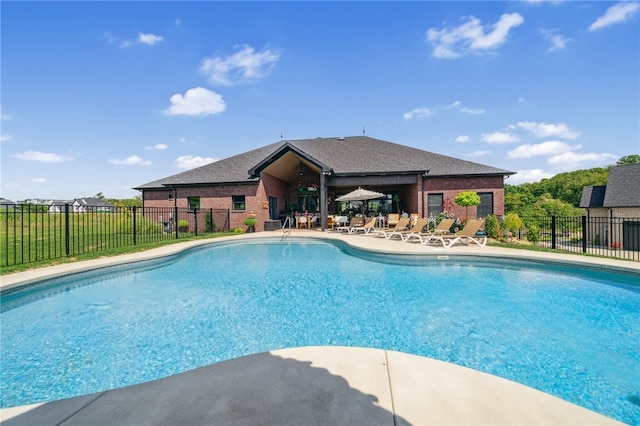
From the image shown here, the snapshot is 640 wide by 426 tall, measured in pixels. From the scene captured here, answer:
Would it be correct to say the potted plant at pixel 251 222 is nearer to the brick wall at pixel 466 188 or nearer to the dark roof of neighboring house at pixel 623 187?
the brick wall at pixel 466 188

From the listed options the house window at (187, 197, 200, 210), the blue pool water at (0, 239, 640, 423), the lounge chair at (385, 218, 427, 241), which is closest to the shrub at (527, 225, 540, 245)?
the lounge chair at (385, 218, 427, 241)

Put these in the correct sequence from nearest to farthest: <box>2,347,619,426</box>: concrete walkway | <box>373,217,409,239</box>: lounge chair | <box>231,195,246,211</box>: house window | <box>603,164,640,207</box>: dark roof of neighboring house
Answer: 1. <box>2,347,619,426</box>: concrete walkway
2. <box>603,164,640,207</box>: dark roof of neighboring house
3. <box>373,217,409,239</box>: lounge chair
4. <box>231,195,246,211</box>: house window

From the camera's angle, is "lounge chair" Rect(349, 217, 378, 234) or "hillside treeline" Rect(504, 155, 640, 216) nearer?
"lounge chair" Rect(349, 217, 378, 234)

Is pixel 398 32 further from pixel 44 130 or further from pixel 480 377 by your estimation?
pixel 44 130

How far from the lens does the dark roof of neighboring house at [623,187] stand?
14.1 m

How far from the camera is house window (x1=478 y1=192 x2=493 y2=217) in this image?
59.2ft

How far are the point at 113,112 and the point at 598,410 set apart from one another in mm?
21390

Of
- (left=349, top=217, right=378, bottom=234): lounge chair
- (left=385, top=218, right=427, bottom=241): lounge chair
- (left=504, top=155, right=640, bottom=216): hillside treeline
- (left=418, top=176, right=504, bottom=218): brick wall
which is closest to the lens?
(left=385, top=218, right=427, bottom=241): lounge chair

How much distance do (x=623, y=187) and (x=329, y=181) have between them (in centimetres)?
1648

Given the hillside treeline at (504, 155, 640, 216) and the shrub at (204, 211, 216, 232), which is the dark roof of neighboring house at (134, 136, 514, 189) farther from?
the hillside treeline at (504, 155, 640, 216)

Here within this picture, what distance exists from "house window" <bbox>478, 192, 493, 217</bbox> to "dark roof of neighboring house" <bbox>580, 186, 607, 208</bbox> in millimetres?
5045

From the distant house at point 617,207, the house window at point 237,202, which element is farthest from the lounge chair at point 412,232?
the house window at point 237,202

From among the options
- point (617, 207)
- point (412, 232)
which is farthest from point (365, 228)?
point (617, 207)

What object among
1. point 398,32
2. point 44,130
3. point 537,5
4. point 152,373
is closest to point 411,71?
point 398,32
